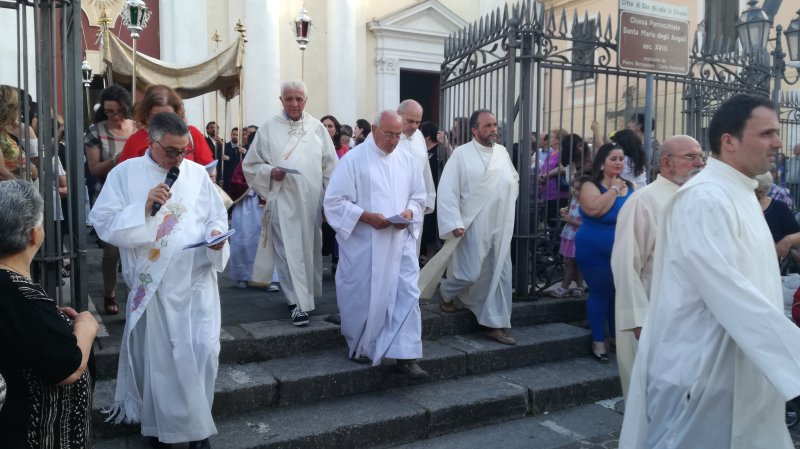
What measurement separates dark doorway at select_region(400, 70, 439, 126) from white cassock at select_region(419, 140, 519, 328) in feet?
44.6

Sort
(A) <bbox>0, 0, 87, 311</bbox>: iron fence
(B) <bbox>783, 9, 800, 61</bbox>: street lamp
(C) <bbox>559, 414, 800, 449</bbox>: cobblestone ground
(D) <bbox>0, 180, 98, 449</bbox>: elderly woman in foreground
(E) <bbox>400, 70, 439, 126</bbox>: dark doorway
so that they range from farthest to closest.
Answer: (E) <bbox>400, 70, 439, 126</bbox>: dark doorway → (B) <bbox>783, 9, 800, 61</bbox>: street lamp → (C) <bbox>559, 414, 800, 449</bbox>: cobblestone ground → (A) <bbox>0, 0, 87, 311</bbox>: iron fence → (D) <bbox>0, 180, 98, 449</bbox>: elderly woman in foreground

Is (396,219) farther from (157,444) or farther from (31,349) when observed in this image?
(31,349)

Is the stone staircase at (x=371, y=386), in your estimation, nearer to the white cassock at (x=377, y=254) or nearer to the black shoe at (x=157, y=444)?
the black shoe at (x=157, y=444)

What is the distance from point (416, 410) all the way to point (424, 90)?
16232 millimetres

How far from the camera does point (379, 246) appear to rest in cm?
480

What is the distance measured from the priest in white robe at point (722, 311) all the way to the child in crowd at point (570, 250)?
A: 137 inches

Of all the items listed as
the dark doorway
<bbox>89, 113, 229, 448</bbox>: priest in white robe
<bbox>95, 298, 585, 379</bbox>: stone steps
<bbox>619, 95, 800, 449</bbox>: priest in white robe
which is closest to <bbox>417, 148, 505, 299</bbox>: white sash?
<bbox>95, 298, 585, 379</bbox>: stone steps

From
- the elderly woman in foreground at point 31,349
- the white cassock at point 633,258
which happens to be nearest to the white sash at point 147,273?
the elderly woman in foreground at point 31,349

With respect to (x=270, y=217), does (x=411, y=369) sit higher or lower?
lower

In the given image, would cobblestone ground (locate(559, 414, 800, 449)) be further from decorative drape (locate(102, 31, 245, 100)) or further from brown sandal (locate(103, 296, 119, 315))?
decorative drape (locate(102, 31, 245, 100))

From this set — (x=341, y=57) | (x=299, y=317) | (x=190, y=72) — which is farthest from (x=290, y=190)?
(x=341, y=57)

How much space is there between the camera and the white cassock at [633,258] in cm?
412

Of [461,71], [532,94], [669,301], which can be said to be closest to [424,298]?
[532,94]

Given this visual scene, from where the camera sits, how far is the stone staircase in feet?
13.3
